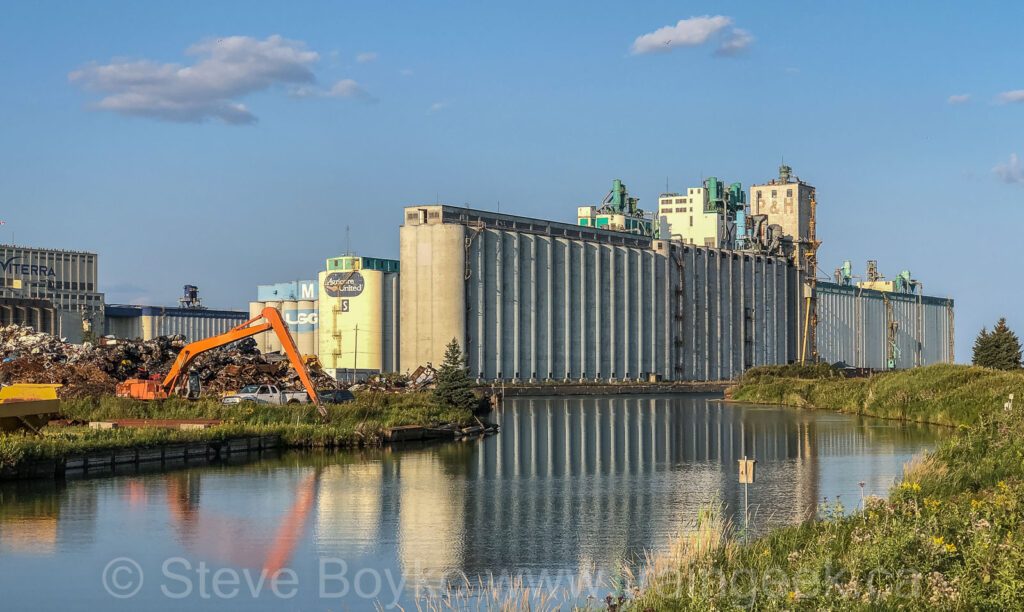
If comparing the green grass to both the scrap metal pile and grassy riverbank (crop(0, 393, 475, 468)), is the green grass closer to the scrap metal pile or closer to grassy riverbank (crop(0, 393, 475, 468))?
grassy riverbank (crop(0, 393, 475, 468))

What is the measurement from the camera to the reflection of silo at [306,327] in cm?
13612

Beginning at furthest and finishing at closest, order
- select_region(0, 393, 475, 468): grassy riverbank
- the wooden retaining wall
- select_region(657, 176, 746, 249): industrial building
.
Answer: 1. select_region(657, 176, 746, 249): industrial building
2. select_region(0, 393, 475, 468): grassy riverbank
3. the wooden retaining wall

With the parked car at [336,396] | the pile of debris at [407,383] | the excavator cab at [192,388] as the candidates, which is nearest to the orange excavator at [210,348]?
the excavator cab at [192,388]

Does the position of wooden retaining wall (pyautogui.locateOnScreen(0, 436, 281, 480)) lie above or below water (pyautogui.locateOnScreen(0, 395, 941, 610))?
above

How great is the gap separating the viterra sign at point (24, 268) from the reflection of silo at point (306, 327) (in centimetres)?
6107

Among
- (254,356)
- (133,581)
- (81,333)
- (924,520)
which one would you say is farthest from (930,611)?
(81,333)

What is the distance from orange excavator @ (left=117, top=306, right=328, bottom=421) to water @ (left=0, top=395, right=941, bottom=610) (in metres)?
8.33

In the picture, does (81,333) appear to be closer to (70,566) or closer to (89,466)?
(89,466)

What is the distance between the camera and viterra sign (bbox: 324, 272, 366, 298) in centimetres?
12056

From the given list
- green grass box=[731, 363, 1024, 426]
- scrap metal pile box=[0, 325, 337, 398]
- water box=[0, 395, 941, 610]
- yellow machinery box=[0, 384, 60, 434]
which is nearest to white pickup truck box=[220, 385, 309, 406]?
scrap metal pile box=[0, 325, 337, 398]

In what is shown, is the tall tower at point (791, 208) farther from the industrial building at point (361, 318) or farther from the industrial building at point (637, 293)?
the industrial building at point (361, 318)

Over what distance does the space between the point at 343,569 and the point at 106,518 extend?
8.02m

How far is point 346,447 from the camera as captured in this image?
4325 centimetres

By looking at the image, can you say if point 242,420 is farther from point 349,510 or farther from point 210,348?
point 349,510
